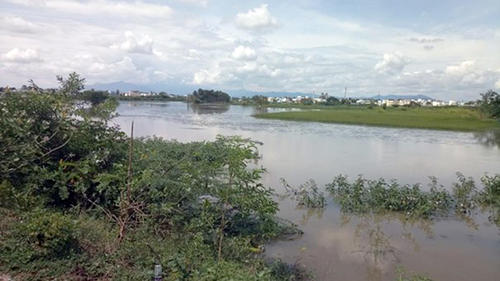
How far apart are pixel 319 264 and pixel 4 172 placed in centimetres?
444

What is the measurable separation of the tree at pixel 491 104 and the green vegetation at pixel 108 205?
39.6 metres

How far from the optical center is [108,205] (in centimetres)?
590

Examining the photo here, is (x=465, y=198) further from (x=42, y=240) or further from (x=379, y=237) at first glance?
(x=42, y=240)

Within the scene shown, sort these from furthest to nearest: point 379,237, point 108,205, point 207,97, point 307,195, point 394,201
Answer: point 207,97
point 307,195
point 394,201
point 379,237
point 108,205

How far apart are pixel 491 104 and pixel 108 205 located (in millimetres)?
42363

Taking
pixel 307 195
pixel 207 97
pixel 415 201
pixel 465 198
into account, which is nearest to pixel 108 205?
pixel 307 195

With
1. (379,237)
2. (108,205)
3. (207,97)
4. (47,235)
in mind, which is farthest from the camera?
(207,97)

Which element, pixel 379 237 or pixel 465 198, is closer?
pixel 379 237

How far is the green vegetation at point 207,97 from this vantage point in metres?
93.1

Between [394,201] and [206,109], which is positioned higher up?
[206,109]

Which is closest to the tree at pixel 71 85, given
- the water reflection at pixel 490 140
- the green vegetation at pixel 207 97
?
the water reflection at pixel 490 140

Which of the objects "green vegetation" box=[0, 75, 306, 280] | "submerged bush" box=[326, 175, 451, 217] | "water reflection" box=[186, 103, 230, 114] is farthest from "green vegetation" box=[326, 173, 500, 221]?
"water reflection" box=[186, 103, 230, 114]

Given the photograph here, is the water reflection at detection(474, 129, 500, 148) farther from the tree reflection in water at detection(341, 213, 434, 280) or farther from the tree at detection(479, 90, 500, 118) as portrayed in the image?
the tree reflection in water at detection(341, 213, 434, 280)

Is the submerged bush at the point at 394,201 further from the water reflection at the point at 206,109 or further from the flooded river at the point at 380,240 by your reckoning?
the water reflection at the point at 206,109
